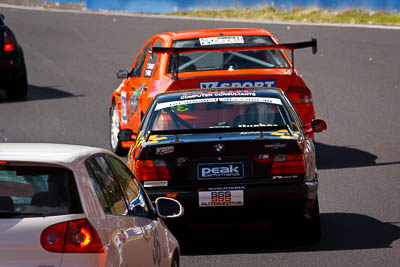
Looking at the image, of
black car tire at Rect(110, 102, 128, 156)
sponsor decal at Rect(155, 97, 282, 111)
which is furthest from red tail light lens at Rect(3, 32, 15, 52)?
sponsor decal at Rect(155, 97, 282, 111)

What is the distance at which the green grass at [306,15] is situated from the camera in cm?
3700

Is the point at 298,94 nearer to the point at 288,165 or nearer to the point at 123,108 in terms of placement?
the point at 123,108

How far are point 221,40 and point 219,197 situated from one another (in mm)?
5168

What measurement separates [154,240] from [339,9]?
3512 cm

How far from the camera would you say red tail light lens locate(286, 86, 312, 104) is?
12.4m

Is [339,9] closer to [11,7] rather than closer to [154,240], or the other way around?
[11,7]

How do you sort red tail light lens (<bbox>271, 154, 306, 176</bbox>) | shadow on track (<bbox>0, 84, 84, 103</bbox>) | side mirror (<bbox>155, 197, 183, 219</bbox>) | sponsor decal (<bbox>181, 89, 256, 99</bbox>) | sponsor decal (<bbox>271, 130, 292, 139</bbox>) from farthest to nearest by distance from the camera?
shadow on track (<bbox>0, 84, 84, 103</bbox>), sponsor decal (<bbox>181, 89, 256, 99</bbox>), sponsor decal (<bbox>271, 130, 292, 139</bbox>), red tail light lens (<bbox>271, 154, 306, 176</bbox>), side mirror (<bbox>155, 197, 183, 219</bbox>)

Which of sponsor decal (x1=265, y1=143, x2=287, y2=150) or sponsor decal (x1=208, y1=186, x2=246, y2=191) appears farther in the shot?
sponsor decal (x1=265, y1=143, x2=287, y2=150)

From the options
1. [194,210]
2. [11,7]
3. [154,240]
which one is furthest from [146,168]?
[11,7]

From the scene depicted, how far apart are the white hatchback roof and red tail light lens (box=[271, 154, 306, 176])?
3.19 m

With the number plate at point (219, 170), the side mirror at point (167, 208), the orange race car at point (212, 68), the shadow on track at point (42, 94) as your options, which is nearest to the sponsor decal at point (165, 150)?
the number plate at point (219, 170)

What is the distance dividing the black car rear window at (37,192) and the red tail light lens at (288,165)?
380cm

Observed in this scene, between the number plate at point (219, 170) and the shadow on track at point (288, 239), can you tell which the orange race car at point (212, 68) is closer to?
the shadow on track at point (288, 239)

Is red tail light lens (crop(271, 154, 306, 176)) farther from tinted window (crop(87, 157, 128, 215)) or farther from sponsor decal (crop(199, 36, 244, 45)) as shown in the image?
sponsor decal (crop(199, 36, 244, 45))
